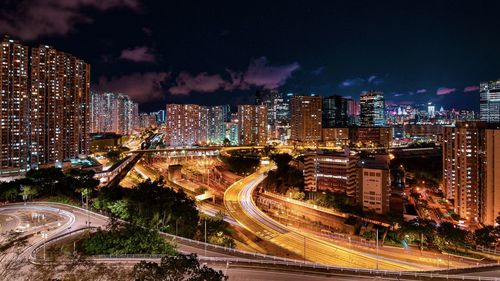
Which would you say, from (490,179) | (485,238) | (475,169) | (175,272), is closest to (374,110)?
(475,169)

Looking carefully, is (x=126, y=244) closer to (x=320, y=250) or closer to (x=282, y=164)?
(x=320, y=250)

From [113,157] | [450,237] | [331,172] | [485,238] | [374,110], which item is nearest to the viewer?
[485,238]

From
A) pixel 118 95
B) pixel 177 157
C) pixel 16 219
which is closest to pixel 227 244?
pixel 16 219

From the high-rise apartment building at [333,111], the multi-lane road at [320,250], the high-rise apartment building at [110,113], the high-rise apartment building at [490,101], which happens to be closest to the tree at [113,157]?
the multi-lane road at [320,250]

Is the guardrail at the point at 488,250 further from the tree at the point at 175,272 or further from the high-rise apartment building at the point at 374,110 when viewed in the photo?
the high-rise apartment building at the point at 374,110

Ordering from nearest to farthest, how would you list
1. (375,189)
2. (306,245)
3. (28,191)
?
(306,245), (28,191), (375,189)

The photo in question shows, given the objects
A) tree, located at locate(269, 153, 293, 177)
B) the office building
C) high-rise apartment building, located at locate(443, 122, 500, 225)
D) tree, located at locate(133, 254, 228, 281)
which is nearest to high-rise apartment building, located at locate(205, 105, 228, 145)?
tree, located at locate(269, 153, 293, 177)
